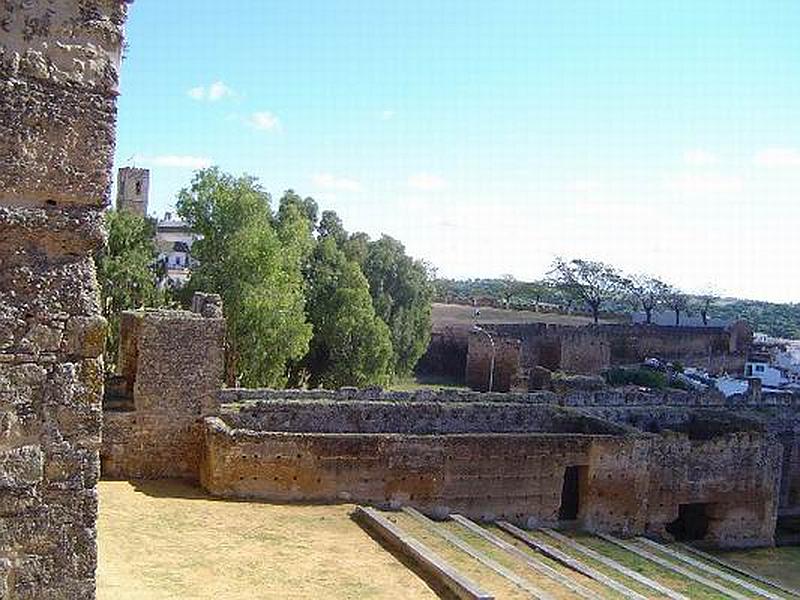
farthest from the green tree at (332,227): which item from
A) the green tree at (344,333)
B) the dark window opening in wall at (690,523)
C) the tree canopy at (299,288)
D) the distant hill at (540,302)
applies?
the distant hill at (540,302)

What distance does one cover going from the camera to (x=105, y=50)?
514cm

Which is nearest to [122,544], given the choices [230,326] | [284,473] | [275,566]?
[275,566]

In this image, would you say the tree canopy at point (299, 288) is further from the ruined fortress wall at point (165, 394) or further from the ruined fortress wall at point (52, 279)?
the ruined fortress wall at point (52, 279)

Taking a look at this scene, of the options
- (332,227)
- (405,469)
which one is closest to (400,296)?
(332,227)

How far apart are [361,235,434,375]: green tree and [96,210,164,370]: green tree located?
1174 centimetres

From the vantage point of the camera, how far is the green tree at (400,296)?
39.7 meters

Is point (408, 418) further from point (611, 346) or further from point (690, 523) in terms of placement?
point (611, 346)

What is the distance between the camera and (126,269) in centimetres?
2842

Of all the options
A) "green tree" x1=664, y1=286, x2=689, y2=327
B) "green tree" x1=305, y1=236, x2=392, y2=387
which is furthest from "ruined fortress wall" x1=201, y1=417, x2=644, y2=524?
"green tree" x1=664, y1=286, x2=689, y2=327

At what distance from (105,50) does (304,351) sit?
24885mm

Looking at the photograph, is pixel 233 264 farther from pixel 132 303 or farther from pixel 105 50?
pixel 105 50

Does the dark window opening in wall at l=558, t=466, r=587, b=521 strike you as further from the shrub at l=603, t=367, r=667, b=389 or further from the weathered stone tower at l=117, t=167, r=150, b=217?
the weathered stone tower at l=117, t=167, r=150, b=217

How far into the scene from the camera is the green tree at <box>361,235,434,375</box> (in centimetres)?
3972

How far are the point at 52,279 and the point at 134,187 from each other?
113 feet
